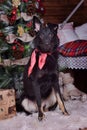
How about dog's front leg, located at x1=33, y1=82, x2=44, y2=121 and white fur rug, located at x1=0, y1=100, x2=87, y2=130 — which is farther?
dog's front leg, located at x1=33, y1=82, x2=44, y2=121

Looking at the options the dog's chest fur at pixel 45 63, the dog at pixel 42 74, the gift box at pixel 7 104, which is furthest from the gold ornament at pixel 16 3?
the gift box at pixel 7 104

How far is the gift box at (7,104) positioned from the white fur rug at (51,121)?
78 mm

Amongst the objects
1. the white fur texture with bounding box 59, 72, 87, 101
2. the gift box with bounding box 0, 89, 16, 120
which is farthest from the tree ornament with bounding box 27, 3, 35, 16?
the gift box with bounding box 0, 89, 16, 120

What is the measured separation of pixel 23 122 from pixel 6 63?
830mm

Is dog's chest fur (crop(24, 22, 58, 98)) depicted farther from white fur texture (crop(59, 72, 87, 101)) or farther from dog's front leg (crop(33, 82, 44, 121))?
white fur texture (crop(59, 72, 87, 101))

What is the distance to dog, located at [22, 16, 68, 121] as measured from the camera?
289 cm

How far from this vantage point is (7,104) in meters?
3.15

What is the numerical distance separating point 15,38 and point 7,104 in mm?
733

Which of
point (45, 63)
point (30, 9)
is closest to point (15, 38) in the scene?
point (30, 9)

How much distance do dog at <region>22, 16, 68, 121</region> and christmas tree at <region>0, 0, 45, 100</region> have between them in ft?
1.43

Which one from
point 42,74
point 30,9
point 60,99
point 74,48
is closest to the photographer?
point 42,74

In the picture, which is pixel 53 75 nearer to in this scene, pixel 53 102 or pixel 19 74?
pixel 53 102

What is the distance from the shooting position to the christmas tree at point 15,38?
3.44 metres

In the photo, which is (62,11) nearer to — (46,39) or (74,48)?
(74,48)
